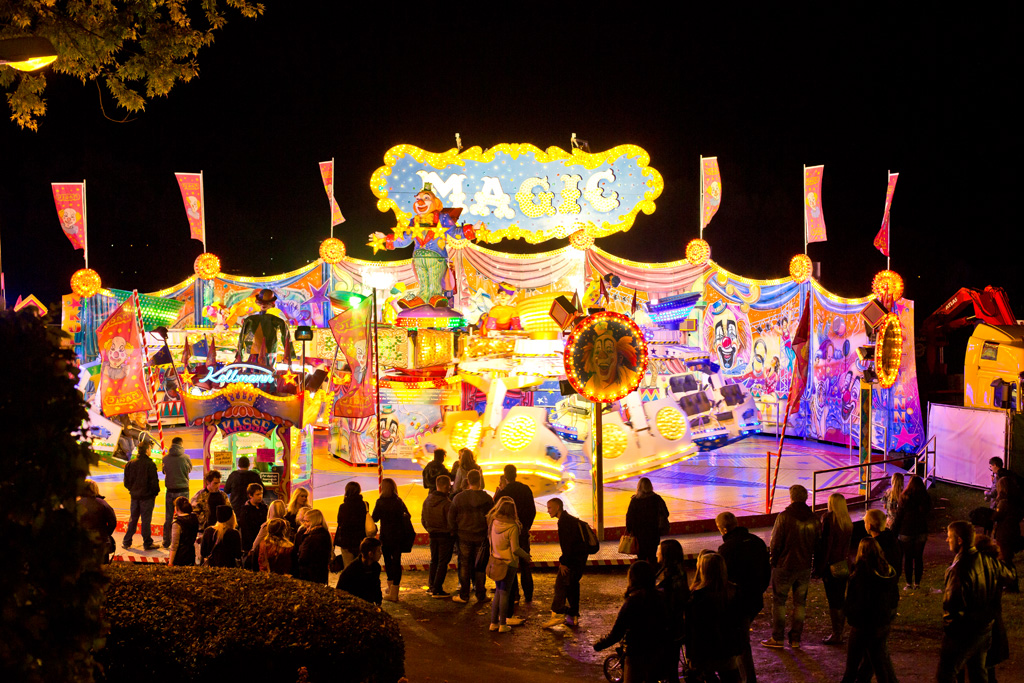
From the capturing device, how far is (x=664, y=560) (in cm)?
650

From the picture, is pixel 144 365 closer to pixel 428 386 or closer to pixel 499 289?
pixel 428 386

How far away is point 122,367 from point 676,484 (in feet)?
32.3

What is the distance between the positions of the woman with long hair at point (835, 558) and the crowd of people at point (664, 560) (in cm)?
2

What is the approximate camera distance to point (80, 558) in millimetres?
3910

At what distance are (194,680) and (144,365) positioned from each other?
9896 millimetres

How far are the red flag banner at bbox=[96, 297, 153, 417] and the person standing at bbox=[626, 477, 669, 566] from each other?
8319mm

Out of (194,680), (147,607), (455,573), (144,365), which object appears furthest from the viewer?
(144,365)

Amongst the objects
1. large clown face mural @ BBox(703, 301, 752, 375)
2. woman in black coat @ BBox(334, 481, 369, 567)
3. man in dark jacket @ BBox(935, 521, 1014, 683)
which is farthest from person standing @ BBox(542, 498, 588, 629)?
large clown face mural @ BBox(703, 301, 752, 375)

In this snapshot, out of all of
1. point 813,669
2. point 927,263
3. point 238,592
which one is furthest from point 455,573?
point 927,263

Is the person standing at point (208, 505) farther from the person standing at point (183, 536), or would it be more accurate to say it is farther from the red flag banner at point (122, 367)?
the red flag banner at point (122, 367)

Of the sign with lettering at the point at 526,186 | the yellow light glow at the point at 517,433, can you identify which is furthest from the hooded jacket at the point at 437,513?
the sign with lettering at the point at 526,186

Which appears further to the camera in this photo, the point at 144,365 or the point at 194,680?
the point at 144,365

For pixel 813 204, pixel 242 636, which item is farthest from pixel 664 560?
pixel 813 204

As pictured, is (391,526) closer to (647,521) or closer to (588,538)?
(588,538)
